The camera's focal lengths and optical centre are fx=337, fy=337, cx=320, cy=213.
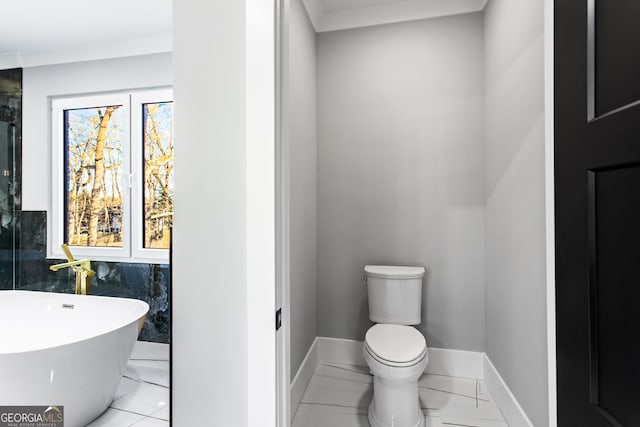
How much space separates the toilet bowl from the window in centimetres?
132

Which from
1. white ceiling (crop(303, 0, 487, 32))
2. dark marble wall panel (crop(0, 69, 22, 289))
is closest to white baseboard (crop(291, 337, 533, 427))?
dark marble wall panel (crop(0, 69, 22, 289))

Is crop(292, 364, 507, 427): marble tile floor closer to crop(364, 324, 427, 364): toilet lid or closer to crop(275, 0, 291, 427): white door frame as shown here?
crop(364, 324, 427, 364): toilet lid

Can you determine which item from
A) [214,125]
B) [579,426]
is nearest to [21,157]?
[214,125]

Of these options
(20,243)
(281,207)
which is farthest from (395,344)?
(20,243)

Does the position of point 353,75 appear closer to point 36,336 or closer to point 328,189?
point 328,189

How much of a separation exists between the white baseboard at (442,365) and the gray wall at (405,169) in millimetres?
69

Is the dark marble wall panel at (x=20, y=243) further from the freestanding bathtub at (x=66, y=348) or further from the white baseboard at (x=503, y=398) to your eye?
the white baseboard at (x=503, y=398)

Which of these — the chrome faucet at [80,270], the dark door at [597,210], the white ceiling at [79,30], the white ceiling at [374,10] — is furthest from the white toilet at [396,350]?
the white ceiling at [374,10]

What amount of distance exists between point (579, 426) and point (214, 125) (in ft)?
3.54

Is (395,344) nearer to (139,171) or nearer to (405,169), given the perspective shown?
(405,169)

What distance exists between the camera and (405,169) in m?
2.47

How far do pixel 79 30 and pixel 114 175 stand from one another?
0.38 metres

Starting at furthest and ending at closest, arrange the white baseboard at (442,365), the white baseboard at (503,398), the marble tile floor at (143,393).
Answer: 1. the white baseboard at (442,365)
2. the white baseboard at (503,398)
3. the marble tile floor at (143,393)

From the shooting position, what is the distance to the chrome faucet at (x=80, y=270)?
837 millimetres
